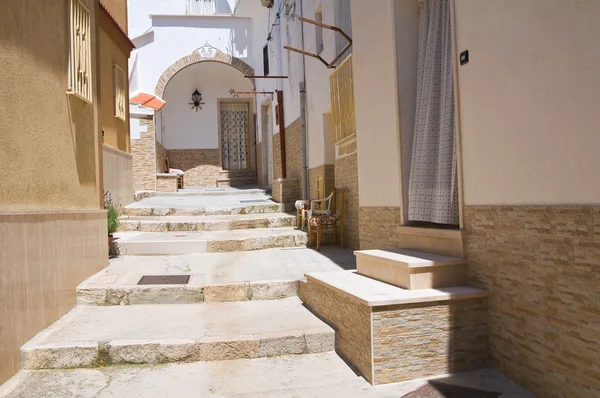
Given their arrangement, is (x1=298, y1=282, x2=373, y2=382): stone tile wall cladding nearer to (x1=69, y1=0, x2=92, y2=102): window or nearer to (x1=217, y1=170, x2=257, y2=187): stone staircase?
(x1=69, y1=0, x2=92, y2=102): window

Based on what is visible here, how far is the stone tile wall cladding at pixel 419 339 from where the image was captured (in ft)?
11.1

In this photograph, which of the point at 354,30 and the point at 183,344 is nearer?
the point at 183,344

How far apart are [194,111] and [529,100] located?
16221 millimetres

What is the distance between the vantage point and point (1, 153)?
11.6ft

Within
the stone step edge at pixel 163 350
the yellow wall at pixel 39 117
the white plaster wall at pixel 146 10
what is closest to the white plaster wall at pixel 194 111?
the white plaster wall at pixel 146 10

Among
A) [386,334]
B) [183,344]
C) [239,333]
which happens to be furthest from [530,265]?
[183,344]

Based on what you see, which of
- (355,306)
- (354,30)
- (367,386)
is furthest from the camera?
(354,30)

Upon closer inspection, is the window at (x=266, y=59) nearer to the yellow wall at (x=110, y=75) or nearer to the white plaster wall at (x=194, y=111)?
the white plaster wall at (x=194, y=111)

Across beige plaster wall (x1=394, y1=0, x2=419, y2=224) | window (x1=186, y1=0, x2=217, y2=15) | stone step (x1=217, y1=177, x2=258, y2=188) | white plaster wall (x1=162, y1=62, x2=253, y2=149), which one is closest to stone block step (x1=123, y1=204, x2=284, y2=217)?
beige plaster wall (x1=394, y1=0, x2=419, y2=224)

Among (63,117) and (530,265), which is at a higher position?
(63,117)

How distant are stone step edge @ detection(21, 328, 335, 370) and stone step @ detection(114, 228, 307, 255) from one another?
11.5 ft

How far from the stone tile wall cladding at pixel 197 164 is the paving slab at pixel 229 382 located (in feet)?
47.9

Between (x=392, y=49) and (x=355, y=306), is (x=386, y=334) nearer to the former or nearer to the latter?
(x=355, y=306)

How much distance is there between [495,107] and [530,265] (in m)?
1.14
